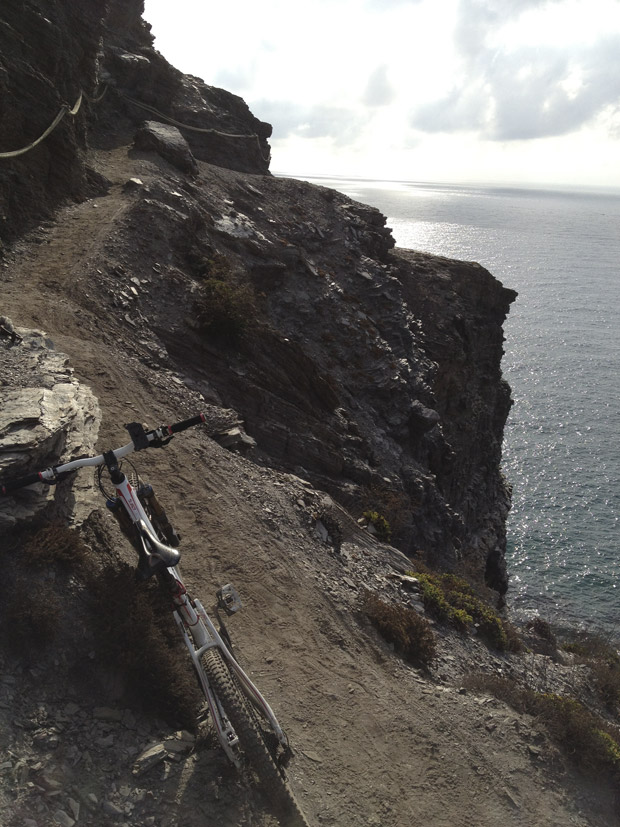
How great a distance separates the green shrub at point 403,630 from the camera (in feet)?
38.2

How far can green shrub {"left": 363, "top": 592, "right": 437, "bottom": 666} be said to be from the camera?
11633 mm

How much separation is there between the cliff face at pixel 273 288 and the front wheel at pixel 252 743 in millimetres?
9523

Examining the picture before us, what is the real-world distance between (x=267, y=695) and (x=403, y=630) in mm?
3854

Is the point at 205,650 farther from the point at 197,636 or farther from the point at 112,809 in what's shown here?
the point at 112,809

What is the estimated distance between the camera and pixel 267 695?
8.99m

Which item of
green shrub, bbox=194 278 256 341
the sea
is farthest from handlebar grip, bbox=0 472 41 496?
the sea

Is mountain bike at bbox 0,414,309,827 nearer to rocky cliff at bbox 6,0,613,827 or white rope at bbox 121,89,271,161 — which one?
rocky cliff at bbox 6,0,613,827

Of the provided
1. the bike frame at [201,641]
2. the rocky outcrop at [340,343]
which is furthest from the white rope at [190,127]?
the bike frame at [201,641]

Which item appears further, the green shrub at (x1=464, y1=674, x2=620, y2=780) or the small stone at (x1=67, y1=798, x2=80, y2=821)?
the green shrub at (x1=464, y1=674, x2=620, y2=780)

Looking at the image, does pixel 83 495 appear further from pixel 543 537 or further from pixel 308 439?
pixel 543 537

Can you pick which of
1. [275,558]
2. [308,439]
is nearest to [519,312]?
[308,439]

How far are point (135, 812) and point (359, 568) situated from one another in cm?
798

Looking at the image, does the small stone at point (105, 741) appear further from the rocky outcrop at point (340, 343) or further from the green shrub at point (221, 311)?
the green shrub at point (221, 311)

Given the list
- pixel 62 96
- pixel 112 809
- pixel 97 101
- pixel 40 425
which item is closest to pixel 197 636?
pixel 112 809
